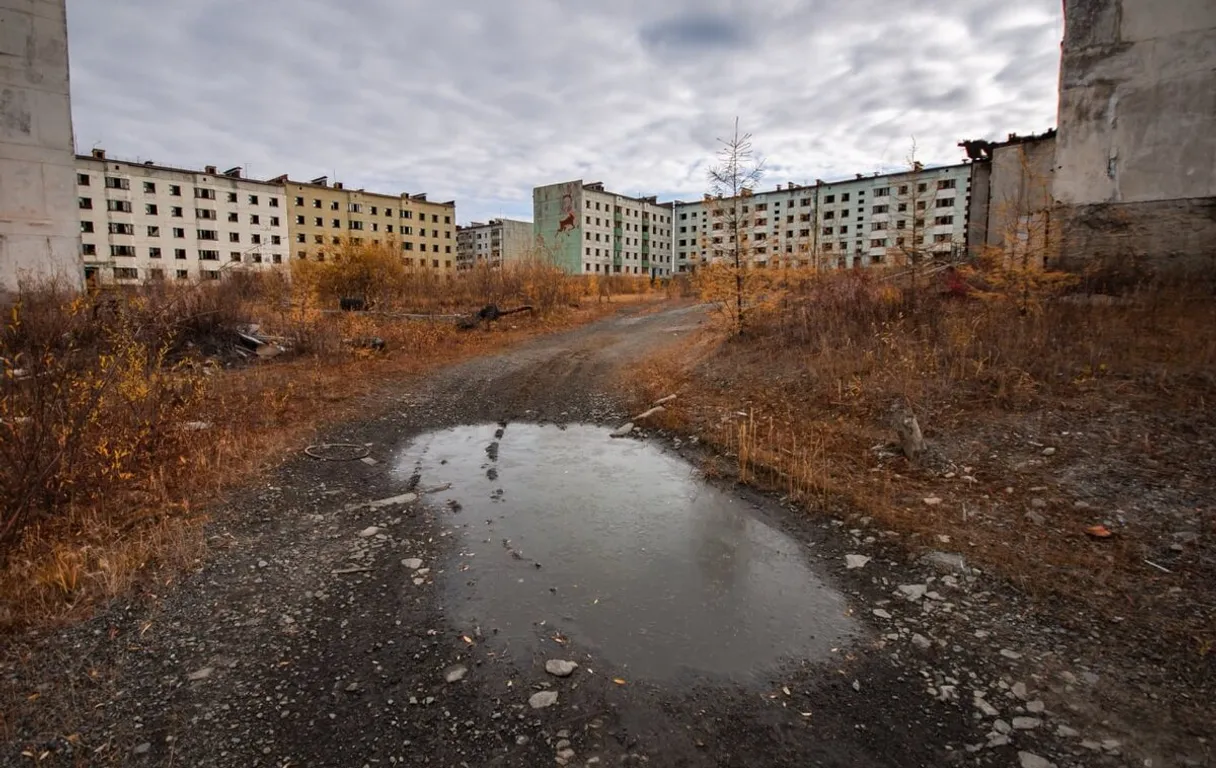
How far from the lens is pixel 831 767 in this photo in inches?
86.7

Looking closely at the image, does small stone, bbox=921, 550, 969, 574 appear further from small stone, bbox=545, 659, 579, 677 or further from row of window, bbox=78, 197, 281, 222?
row of window, bbox=78, 197, 281, 222

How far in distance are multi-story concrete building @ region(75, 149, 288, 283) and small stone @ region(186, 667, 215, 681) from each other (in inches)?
2187

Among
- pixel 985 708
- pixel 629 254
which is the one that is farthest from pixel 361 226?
pixel 985 708

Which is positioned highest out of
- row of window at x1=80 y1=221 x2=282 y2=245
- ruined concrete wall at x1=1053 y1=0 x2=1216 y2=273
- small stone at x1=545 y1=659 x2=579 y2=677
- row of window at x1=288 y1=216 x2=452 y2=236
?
row of window at x1=288 y1=216 x2=452 y2=236

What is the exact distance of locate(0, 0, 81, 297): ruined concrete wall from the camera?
14633mm

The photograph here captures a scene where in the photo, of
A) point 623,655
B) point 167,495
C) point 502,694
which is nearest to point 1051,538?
point 623,655

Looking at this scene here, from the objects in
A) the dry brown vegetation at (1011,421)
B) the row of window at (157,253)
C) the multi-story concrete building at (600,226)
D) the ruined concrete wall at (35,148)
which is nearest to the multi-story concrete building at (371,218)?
the row of window at (157,253)

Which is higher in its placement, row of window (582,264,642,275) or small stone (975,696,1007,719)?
row of window (582,264,642,275)

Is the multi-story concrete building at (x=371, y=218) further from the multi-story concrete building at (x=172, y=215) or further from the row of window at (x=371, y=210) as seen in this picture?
the multi-story concrete building at (x=172, y=215)

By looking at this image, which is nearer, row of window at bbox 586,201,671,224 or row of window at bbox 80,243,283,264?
row of window at bbox 80,243,283,264

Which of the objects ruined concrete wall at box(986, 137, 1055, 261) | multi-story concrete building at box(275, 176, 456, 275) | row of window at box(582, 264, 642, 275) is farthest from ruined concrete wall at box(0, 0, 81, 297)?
row of window at box(582, 264, 642, 275)

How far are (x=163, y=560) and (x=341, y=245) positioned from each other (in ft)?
60.2

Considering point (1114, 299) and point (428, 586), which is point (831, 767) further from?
point (1114, 299)

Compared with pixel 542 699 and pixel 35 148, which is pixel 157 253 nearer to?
pixel 35 148
